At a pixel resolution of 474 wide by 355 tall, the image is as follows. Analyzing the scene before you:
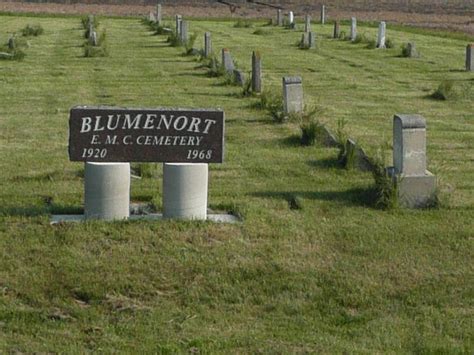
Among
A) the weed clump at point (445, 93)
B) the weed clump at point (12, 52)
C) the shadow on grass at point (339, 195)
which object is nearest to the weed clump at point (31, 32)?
the weed clump at point (12, 52)

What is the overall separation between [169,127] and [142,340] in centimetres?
261

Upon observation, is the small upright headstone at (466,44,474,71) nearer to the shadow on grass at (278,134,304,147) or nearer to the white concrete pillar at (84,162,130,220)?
the shadow on grass at (278,134,304,147)

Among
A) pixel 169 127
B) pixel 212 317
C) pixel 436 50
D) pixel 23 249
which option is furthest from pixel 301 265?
pixel 436 50

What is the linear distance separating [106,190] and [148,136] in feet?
1.98

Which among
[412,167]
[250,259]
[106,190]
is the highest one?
[412,167]

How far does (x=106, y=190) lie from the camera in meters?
8.76

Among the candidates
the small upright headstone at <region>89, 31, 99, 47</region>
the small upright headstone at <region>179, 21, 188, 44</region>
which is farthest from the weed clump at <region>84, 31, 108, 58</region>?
the small upright headstone at <region>179, 21, 188, 44</region>

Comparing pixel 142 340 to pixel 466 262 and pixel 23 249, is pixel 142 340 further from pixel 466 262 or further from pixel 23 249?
pixel 466 262

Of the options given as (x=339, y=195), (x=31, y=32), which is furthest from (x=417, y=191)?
(x=31, y=32)

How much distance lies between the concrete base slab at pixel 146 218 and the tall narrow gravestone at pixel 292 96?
19.3ft

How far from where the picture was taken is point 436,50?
3150 cm

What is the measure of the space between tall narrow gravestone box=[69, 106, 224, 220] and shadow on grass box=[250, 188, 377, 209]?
1439 millimetres

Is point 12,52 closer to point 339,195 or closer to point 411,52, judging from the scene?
point 411,52

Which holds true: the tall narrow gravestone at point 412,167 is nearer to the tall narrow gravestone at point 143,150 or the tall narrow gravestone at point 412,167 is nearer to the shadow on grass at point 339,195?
the shadow on grass at point 339,195
